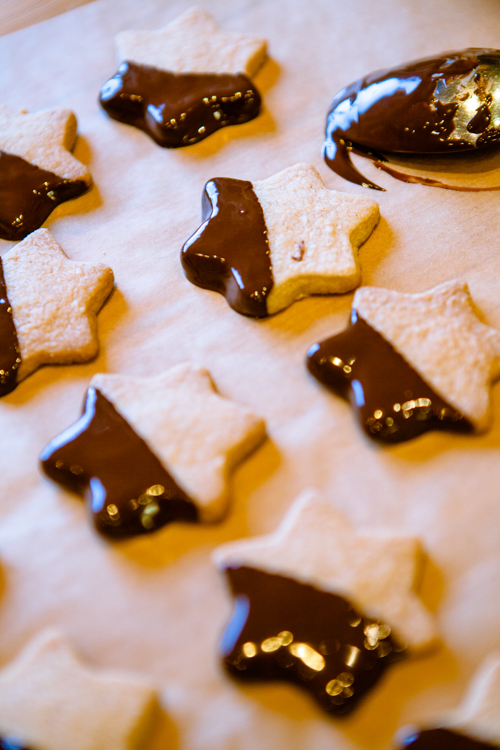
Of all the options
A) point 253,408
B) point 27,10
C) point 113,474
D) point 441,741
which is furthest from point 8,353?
point 27,10

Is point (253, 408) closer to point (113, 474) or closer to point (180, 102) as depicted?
point (113, 474)

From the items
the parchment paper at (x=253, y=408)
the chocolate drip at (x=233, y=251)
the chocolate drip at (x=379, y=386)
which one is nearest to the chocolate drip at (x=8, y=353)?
the parchment paper at (x=253, y=408)

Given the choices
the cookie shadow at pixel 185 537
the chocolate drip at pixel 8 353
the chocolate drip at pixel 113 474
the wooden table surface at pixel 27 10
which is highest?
the wooden table surface at pixel 27 10

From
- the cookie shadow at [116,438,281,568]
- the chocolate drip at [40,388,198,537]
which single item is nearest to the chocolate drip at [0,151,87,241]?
the chocolate drip at [40,388,198,537]

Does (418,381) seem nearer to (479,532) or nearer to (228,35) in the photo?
(479,532)

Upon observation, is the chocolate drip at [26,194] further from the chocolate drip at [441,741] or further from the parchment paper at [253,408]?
the chocolate drip at [441,741]
